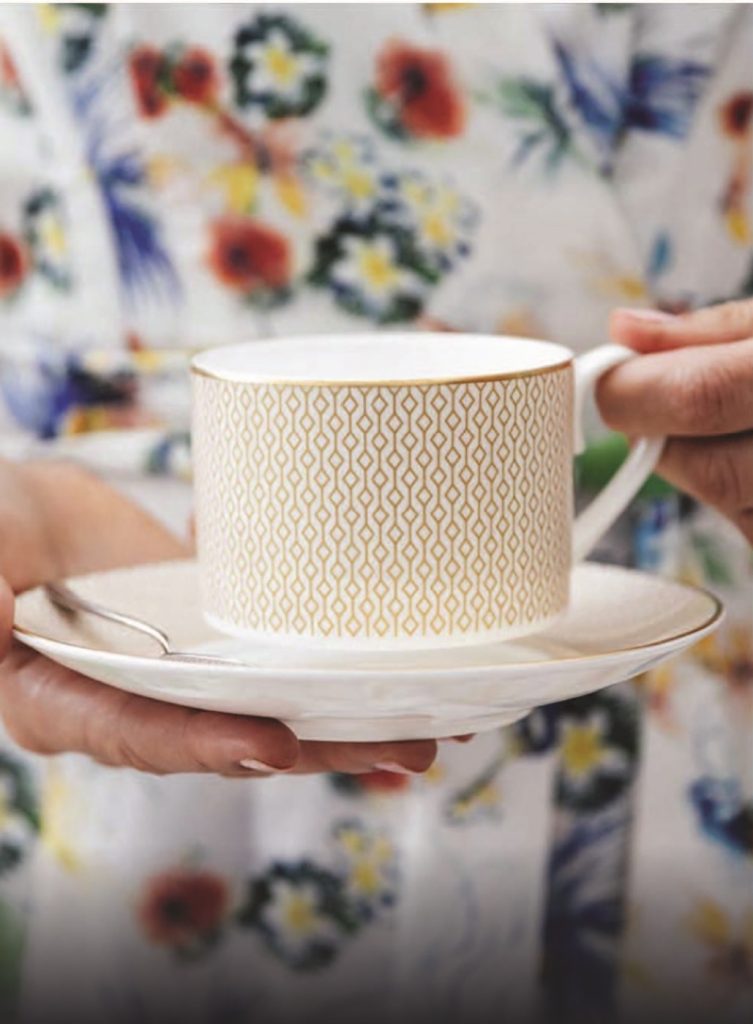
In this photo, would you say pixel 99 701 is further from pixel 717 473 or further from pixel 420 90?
pixel 420 90

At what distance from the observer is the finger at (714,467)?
64 centimetres

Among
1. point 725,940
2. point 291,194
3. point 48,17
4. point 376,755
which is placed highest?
point 48,17

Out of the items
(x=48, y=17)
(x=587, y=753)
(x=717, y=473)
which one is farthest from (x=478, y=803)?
(x=48, y=17)

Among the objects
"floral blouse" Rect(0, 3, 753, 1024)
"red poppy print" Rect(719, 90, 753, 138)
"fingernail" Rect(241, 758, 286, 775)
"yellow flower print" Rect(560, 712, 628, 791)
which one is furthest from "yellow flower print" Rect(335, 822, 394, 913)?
"red poppy print" Rect(719, 90, 753, 138)

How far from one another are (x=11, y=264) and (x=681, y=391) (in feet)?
1.48

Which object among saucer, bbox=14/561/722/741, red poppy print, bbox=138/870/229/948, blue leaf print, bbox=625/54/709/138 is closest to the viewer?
saucer, bbox=14/561/722/741

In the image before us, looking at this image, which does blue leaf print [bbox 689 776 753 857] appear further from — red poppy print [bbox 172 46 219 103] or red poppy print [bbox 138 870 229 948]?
red poppy print [bbox 172 46 219 103]

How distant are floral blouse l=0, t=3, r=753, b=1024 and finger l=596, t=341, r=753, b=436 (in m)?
0.16

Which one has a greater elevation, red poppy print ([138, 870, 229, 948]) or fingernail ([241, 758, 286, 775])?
fingernail ([241, 758, 286, 775])

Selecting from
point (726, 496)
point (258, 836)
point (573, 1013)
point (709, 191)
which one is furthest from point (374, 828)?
point (709, 191)

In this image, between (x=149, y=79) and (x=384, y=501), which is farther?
(x=149, y=79)

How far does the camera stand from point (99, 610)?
589 millimetres

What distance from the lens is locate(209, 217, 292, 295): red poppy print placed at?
811 mm

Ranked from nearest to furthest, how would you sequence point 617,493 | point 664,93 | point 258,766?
point 258,766 < point 617,493 < point 664,93
